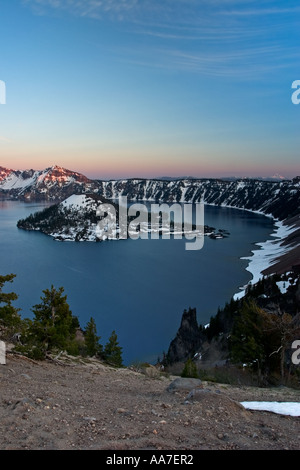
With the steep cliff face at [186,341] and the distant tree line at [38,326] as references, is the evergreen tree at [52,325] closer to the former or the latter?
the distant tree line at [38,326]

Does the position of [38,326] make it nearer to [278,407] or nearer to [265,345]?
[278,407]

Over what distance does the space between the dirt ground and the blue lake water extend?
40.2m

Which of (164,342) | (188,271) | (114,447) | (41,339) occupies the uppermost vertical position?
(114,447)

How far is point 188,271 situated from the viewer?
308ft

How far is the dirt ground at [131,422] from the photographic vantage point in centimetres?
618

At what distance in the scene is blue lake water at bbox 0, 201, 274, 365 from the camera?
61.0m

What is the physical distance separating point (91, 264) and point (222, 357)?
74.3 metres

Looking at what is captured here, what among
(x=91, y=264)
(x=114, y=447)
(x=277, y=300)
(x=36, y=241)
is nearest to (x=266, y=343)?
(x=114, y=447)

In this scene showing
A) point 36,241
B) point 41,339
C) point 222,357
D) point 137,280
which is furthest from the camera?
point 36,241

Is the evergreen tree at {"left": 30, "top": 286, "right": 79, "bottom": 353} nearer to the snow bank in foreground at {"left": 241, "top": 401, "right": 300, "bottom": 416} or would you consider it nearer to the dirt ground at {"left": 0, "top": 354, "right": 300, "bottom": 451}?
the dirt ground at {"left": 0, "top": 354, "right": 300, "bottom": 451}

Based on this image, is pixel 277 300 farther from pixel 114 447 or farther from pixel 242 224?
pixel 242 224

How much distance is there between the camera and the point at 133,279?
87.4 m

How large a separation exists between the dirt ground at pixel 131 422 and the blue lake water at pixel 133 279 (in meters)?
40.2

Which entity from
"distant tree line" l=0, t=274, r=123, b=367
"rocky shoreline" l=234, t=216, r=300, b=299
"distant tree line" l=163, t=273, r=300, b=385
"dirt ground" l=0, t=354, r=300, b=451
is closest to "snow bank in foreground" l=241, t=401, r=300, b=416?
"dirt ground" l=0, t=354, r=300, b=451
